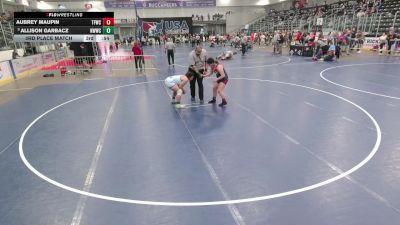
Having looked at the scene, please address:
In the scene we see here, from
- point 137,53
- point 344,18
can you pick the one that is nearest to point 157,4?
point 344,18

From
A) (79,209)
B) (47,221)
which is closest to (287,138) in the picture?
(79,209)

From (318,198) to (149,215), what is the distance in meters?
2.25

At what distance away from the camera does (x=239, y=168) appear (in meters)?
4.82

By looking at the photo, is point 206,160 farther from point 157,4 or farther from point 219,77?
point 157,4

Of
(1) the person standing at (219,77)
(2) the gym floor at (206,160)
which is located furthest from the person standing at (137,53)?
(1) the person standing at (219,77)

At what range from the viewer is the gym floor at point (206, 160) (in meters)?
3.76
